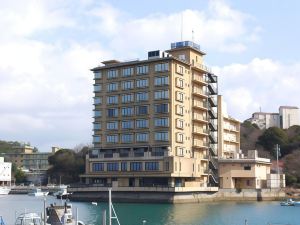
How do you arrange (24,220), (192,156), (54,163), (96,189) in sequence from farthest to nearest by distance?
1. (54,163)
2. (192,156)
3. (96,189)
4. (24,220)

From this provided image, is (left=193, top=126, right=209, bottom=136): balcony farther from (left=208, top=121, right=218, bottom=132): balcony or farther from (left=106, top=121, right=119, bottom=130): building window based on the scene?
(left=106, top=121, right=119, bottom=130): building window

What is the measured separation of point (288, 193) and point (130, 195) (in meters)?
41.3

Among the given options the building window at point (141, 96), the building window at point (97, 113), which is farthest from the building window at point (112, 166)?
the building window at point (141, 96)

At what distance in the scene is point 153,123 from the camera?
114 meters

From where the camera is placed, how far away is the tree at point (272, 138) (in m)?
161

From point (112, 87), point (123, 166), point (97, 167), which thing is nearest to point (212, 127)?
point (123, 166)

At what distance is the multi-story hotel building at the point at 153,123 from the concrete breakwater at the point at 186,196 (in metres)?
1.96

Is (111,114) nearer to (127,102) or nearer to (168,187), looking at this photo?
(127,102)

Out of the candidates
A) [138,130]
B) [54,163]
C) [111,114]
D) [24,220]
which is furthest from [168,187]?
[54,163]

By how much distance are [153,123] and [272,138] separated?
2368 inches

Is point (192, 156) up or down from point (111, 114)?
down

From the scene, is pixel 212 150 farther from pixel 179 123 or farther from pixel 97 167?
pixel 97 167

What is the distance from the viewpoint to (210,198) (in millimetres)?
116875

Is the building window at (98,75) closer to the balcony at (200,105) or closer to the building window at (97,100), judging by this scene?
the building window at (97,100)
